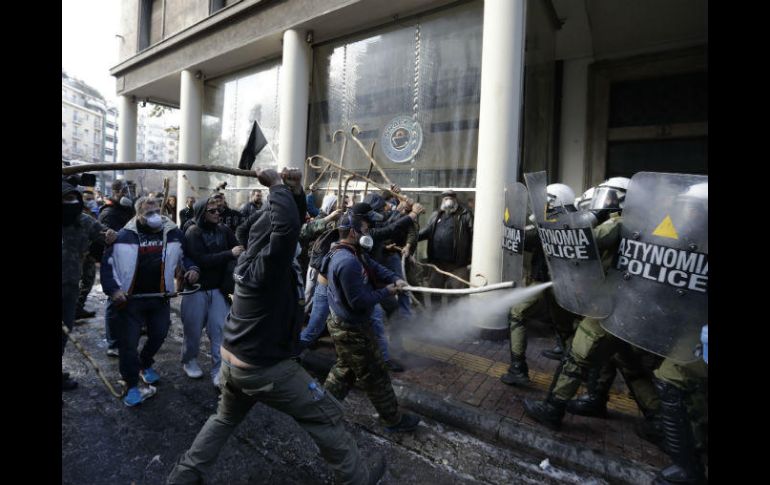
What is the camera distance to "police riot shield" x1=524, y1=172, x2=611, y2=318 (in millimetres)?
2797

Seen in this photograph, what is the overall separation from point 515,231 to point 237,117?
31.8 ft

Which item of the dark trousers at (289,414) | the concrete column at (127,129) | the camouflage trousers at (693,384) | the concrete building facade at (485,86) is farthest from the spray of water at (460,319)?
the concrete column at (127,129)

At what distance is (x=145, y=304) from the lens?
13.1ft

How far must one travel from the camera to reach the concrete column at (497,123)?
18.4 ft

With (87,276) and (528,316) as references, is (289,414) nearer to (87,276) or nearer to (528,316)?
(528,316)

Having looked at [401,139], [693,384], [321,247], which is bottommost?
[693,384]

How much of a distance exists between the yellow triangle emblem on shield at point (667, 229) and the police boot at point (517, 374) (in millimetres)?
2295

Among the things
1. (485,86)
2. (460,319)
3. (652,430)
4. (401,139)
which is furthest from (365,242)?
(401,139)

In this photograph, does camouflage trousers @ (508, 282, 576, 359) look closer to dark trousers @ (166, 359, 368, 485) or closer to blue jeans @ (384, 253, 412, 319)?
blue jeans @ (384, 253, 412, 319)

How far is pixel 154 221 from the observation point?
405cm

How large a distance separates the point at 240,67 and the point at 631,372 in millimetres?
11311
